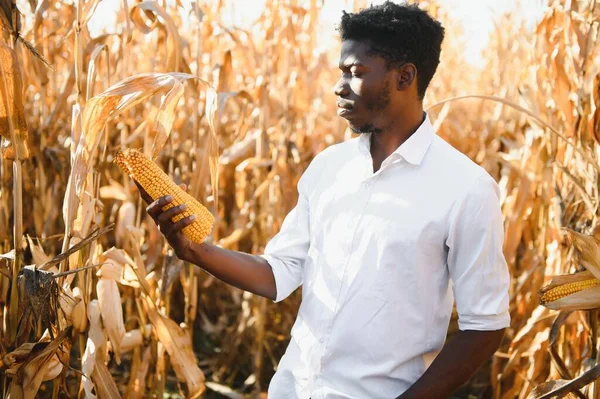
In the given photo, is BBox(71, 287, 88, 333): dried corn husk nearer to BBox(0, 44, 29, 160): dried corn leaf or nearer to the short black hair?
BBox(0, 44, 29, 160): dried corn leaf

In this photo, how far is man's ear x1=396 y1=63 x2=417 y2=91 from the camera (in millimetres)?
1778

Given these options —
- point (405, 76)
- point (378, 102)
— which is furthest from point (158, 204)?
point (405, 76)

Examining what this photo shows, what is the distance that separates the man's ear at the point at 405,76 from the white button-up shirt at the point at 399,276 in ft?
0.39

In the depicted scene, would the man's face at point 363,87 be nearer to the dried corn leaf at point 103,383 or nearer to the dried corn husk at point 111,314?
the dried corn husk at point 111,314

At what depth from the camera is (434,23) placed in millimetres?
1858

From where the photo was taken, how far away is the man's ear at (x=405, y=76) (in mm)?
1778

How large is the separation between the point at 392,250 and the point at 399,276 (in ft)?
0.21

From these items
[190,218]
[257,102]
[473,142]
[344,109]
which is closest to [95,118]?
[190,218]

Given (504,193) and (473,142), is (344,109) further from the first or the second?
(473,142)

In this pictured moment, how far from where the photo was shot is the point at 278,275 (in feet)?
6.33

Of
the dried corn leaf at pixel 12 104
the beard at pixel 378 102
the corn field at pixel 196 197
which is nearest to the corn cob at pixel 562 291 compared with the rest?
the corn field at pixel 196 197

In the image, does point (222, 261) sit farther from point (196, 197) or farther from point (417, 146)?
point (196, 197)

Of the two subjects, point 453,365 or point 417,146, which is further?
point 417,146

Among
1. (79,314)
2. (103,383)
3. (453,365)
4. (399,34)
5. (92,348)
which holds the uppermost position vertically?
(399,34)
